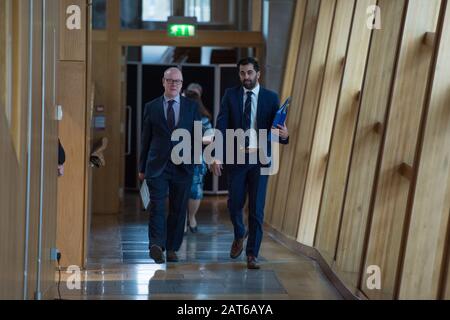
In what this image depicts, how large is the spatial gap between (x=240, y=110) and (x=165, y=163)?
2.48 feet

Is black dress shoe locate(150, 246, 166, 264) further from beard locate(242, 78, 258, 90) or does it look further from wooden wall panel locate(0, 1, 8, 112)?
wooden wall panel locate(0, 1, 8, 112)

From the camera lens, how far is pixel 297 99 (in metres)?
9.80

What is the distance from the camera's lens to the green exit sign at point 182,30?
40.3ft

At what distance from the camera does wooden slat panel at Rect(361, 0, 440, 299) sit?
576cm

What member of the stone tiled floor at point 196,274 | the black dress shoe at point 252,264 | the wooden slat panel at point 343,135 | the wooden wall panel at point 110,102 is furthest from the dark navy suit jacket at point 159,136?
the wooden wall panel at point 110,102

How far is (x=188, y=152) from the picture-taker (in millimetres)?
7441

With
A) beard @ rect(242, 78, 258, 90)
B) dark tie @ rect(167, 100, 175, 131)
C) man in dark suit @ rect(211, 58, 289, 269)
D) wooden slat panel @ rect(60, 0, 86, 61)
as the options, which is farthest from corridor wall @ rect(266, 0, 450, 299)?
wooden slat panel @ rect(60, 0, 86, 61)

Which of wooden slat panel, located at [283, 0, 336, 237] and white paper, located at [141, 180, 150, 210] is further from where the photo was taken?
wooden slat panel, located at [283, 0, 336, 237]

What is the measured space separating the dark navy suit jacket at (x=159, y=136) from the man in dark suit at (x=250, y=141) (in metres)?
0.28

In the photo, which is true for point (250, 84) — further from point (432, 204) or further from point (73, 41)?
point (432, 204)

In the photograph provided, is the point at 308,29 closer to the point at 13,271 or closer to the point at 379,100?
the point at 379,100
